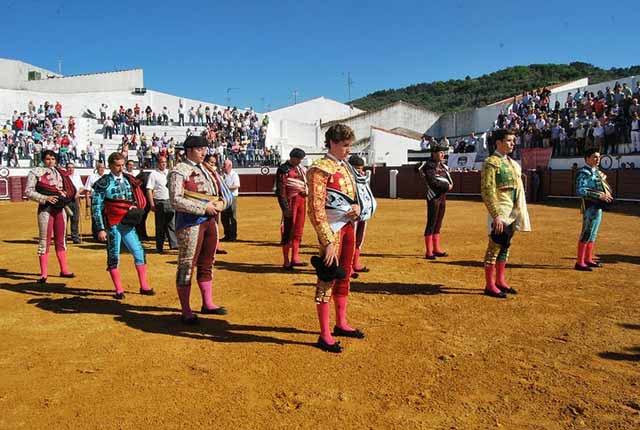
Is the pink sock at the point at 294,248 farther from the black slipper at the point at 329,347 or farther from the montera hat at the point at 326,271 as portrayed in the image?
the montera hat at the point at 326,271

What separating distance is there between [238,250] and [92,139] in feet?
83.1

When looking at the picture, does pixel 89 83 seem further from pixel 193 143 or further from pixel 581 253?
pixel 581 253

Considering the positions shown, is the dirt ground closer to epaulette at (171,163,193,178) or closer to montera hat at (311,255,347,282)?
montera hat at (311,255,347,282)

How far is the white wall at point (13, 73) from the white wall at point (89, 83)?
102 inches

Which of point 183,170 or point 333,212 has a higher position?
point 183,170

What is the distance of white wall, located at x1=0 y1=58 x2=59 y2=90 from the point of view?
132 feet

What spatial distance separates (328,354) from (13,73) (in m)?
46.5

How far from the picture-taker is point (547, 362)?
3705mm

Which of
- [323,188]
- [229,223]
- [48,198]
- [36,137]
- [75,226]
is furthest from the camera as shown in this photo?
[36,137]

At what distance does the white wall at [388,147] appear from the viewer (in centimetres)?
3469

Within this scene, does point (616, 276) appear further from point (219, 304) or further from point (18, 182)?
point (18, 182)

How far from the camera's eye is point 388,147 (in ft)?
115

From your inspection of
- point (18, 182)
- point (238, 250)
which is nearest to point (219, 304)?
point (238, 250)

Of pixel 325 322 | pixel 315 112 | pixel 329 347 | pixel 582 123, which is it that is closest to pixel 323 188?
pixel 325 322
